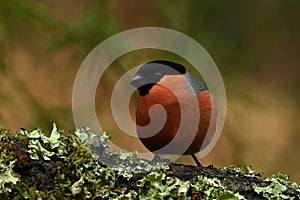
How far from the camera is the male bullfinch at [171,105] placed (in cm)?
226

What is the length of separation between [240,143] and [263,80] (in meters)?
3.45

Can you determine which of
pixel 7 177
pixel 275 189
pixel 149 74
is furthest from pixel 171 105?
pixel 7 177

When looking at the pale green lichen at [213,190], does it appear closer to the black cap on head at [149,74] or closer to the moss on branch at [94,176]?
the moss on branch at [94,176]

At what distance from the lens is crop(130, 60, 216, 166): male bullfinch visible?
226 cm

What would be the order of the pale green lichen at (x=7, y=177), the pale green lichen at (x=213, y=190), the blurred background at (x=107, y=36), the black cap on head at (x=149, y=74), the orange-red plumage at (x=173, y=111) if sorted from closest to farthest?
the pale green lichen at (x=7, y=177) < the pale green lichen at (x=213, y=190) < the orange-red plumage at (x=173, y=111) < the black cap on head at (x=149, y=74) < the blurred background at (x=107, y=36)

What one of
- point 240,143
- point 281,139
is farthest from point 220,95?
point 281,139

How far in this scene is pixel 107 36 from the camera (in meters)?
2.96

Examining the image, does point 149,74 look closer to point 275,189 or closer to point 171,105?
point 171,105

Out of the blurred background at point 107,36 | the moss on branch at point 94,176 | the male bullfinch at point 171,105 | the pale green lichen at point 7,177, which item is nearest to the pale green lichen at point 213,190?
the moss on branch at point 94,176

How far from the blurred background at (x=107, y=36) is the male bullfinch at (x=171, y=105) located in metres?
0.58

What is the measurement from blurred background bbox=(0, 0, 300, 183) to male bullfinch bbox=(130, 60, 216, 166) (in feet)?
1.92

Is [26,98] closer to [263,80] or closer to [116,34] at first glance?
[116,34]

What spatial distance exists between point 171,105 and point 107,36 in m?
0.73

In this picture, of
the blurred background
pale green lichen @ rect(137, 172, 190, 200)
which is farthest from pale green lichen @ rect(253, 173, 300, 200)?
the blurred background
